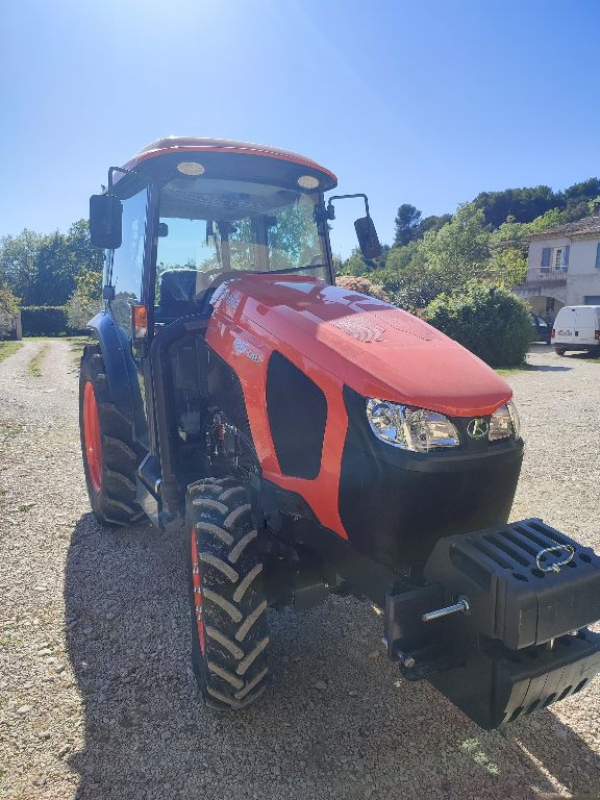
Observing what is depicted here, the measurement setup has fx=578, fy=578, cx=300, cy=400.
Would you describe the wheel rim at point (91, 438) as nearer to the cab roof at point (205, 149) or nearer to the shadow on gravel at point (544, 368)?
the cab roof at point (205, 149)

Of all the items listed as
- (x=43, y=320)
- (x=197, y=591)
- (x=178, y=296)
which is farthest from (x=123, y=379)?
(x=43, y=320)

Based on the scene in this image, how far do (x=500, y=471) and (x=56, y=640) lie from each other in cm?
263

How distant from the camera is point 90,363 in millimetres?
4672

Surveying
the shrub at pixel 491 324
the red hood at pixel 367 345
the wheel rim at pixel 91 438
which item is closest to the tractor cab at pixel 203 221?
the red hood at pixel 367 345

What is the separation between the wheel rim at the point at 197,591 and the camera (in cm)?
261

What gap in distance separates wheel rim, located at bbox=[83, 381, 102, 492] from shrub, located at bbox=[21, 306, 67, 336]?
41.0 m

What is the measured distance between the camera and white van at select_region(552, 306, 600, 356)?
1917 cm

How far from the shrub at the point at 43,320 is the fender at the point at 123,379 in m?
41.9

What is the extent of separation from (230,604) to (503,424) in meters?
1.37

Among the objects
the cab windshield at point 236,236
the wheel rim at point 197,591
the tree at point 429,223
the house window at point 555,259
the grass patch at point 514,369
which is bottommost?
the grass patch at point 514,369

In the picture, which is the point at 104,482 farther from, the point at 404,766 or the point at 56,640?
the point at 404,766

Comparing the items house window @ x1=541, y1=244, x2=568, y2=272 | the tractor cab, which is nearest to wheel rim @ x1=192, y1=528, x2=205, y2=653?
Answer: the tractor cab

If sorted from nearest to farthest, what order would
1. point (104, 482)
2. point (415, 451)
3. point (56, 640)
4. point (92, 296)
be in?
point (415, 451)
point (56, 640)
point (104, 482)
point (92, 296)

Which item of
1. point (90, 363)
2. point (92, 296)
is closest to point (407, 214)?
point (92, 296)
